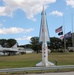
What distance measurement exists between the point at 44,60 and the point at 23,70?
361 inches

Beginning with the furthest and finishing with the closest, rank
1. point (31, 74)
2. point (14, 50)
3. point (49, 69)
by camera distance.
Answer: point (14, 50), point (49, 69), point (31, 74)

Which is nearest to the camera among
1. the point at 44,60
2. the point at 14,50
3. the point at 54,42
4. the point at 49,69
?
the point at 49,69

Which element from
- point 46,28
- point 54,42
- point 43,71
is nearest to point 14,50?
point 54,42

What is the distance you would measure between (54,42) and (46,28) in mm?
138002

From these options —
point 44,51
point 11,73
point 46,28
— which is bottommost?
point 11,73

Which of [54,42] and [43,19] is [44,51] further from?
[54,42]

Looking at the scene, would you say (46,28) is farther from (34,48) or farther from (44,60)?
(34,48)

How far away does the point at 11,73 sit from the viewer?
22.4m

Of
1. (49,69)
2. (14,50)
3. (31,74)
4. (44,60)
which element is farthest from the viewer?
(14,50)

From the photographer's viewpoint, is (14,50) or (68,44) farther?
(68,44)

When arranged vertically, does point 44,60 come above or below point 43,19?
below

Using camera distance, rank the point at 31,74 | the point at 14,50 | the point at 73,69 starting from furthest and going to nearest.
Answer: the point at 14,50 → the point at 73,69 → the point at 31,74

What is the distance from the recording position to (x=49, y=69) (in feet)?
74.7

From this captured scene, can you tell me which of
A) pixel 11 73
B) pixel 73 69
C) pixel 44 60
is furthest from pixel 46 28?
pixel 11 73
